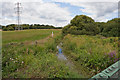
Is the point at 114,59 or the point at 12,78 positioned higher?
the point at 114,59

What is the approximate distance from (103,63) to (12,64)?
12.3 feet

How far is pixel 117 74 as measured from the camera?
7.34 feet

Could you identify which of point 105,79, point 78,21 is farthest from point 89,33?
point 105,79

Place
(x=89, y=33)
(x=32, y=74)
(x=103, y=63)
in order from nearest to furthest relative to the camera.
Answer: (x=32, y=74) < (x=103, y=63) < (x=89, y=33)

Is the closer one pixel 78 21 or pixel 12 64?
pixel 12 64

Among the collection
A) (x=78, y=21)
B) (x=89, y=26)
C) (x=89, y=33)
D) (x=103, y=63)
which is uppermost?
(x=78, y=21)

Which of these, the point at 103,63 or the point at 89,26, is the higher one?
the point at 89,26

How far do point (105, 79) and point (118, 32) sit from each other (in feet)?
39.7

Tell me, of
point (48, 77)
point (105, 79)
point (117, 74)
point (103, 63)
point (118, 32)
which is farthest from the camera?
point (118, 32)

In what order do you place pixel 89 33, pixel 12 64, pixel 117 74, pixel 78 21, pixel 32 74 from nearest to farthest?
pixel 117 74
pixel 32 74
pixel 12 64
pixel 89 33
pixel 78 21

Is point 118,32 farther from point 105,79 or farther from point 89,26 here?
point 105,79

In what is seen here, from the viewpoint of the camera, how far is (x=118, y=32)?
11.2 m

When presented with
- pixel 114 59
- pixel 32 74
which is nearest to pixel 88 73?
pixel 114 59

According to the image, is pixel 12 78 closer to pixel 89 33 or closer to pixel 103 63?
pixel 103 63
